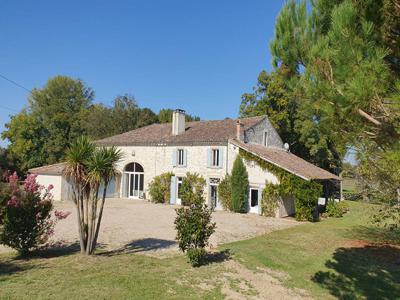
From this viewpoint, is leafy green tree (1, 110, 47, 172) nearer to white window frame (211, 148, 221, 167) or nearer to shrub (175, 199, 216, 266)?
white window frame (211, 148, 221, 167)

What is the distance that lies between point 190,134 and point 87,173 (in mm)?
18125

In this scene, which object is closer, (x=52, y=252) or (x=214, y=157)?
(x=52, y=252)

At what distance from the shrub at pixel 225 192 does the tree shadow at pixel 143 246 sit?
10699mm

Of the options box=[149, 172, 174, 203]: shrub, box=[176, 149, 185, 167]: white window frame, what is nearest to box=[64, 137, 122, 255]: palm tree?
box=[176, 149, 185, 167]: white window frame

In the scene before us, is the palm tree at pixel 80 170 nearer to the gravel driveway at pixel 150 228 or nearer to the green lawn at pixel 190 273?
the green lawn at pixel 190 273

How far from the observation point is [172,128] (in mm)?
29922

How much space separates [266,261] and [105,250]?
553 centimetres

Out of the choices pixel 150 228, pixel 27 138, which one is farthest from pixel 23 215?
pixel 27 138

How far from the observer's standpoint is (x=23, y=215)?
9969 millimetres

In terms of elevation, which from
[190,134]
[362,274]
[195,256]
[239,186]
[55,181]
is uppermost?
[190,134]

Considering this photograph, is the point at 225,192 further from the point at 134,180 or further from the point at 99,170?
the point at 99,170

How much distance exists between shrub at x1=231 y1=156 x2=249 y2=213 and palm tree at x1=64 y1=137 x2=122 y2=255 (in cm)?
1370

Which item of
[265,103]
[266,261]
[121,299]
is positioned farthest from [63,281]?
[265,103]

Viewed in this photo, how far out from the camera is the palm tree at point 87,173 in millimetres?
10031
